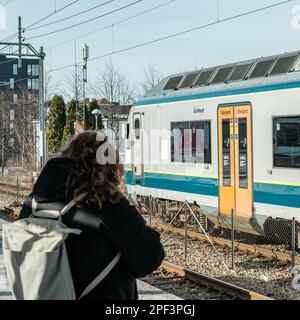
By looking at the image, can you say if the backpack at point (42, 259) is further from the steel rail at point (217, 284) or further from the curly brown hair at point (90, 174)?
the steel rail at point (217, 284)

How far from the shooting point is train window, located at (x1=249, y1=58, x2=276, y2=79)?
1166cm

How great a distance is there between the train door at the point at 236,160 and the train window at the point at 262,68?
2.35 ft

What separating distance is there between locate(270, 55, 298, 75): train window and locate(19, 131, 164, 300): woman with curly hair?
339 inches

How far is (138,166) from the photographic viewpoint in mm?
16078

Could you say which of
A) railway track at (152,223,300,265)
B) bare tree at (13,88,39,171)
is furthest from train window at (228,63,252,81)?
bare tree at (13,88,39,171)

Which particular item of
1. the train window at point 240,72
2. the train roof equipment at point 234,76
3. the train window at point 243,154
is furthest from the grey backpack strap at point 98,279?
the train window at point 240,72

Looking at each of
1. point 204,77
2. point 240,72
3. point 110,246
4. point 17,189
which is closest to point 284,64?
point 240,72

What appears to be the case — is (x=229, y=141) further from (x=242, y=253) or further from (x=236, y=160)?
(x=242, y=253)

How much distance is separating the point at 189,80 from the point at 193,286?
666cm

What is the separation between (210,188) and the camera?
12.7 m

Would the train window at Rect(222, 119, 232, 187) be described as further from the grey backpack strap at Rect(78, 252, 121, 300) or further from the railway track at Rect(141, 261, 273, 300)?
the grey backpack strap at Rect(78, 252, 121, 300)

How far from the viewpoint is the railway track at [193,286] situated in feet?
26.6
